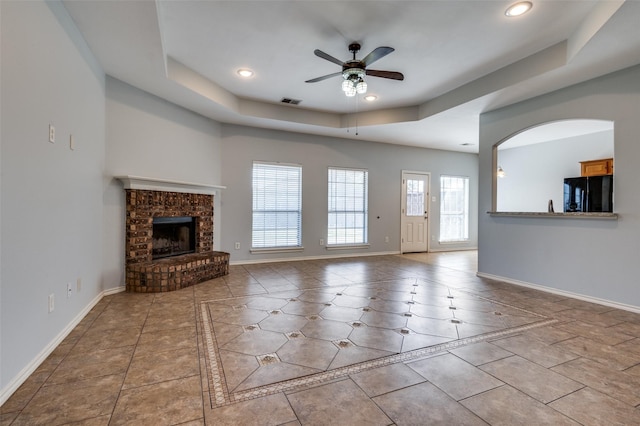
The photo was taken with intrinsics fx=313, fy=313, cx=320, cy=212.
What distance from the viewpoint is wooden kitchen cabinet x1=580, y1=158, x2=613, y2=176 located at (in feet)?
20.2

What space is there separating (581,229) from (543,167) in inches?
181

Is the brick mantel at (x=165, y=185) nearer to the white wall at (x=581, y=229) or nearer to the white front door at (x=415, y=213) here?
the white front door at (x=415, y=213)

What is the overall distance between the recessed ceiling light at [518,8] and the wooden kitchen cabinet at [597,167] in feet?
16.5

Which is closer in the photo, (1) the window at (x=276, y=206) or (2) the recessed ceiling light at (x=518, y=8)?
(2) the recessed ceiling light at (x=518, y=8)

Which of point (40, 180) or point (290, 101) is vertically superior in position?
point (290, 101)

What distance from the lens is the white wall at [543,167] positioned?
22.2 ft

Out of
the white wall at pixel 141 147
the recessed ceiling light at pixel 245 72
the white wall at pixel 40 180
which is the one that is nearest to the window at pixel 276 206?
the white wall at pixel 141 147

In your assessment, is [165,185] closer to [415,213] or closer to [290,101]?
[290,101]

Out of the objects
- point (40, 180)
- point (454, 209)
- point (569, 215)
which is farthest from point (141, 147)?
point (454, 209)

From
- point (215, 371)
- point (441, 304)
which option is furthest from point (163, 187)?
point (441, 304)

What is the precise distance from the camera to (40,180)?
2.21 m

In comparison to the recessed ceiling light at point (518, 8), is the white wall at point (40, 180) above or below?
below

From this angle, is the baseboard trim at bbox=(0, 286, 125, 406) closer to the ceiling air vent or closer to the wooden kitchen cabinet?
the ceiling air vent

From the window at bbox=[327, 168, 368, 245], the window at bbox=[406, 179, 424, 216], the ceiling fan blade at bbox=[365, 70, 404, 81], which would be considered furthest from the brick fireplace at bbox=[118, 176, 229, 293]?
the window at bbox=[406, 179, 424, 216]
